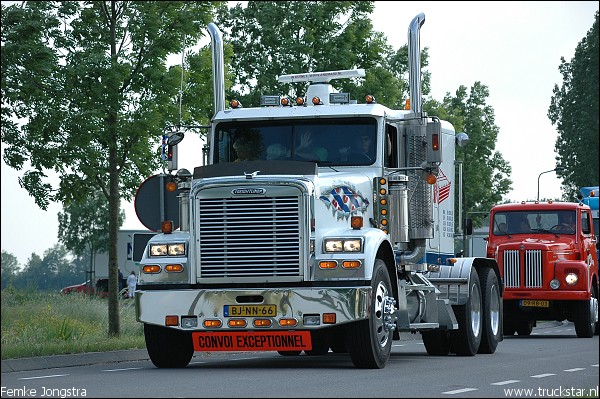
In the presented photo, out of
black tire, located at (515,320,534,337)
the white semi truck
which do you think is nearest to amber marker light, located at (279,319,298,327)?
the white semi truck

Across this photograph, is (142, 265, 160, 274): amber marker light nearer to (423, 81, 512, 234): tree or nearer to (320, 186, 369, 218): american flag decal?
(320, 186, 369, 218): american flag decal

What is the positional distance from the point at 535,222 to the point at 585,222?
1.14 meters

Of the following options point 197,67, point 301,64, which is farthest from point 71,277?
point 197,67

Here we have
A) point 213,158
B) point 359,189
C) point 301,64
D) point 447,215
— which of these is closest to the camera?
point 359,189

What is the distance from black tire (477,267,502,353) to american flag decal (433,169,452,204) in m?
1.61

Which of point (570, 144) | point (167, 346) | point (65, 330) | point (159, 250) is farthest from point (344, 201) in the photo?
point (570, 144)

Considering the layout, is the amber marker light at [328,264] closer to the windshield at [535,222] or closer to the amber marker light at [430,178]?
the amber marker light at [430,178]

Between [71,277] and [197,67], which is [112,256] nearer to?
[197,67]

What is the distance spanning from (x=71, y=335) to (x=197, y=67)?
5.23 m

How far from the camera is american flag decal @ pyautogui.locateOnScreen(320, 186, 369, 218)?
16156 mm

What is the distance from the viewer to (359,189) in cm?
1684

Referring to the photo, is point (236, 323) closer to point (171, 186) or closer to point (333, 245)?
point (333, 245)

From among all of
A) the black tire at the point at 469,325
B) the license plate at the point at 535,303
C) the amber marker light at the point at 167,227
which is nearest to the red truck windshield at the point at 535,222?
the license plate at the point at 535,303

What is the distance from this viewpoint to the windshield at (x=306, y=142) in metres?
17.5
